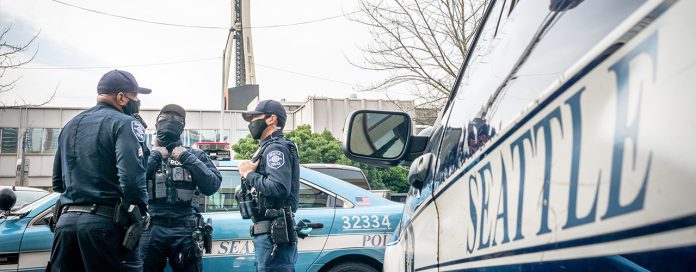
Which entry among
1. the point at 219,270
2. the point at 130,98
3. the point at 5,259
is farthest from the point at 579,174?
the point at 5,259

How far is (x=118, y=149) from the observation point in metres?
3.01

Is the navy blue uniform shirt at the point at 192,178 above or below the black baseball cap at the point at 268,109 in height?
below

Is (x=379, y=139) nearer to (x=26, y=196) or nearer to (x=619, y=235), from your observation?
(x=619, y=235)

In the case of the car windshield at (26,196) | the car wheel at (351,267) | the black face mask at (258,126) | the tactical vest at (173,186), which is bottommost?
the car wheel at (351,267)

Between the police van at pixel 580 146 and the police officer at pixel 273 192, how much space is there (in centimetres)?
223

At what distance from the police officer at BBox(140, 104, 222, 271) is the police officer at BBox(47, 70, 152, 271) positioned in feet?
1.79

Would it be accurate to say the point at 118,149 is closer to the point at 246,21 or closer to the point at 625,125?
the point at 625,125

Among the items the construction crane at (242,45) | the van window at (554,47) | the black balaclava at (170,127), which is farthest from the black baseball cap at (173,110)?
the construction crane at (242,45)

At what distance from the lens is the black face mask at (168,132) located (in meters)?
3.92

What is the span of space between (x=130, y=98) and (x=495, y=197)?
2889 mm

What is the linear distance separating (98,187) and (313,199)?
1.71 m

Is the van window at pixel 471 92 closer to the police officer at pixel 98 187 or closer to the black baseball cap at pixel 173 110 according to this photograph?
the police officer at pixel 98 187

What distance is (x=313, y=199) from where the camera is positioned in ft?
14.2

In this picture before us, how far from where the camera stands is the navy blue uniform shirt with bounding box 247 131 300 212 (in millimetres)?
3387
